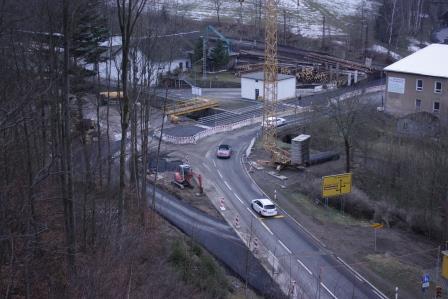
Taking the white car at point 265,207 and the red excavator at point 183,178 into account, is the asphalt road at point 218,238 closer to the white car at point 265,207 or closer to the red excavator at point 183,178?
the red excavator at point 183,178

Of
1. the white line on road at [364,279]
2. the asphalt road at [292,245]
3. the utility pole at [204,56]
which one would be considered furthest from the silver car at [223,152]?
the utility pole at [204,56]

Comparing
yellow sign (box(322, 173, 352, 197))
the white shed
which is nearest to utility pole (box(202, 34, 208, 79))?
the white shed

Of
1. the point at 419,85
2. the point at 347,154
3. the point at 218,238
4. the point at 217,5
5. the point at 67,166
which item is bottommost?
the point at 218,238

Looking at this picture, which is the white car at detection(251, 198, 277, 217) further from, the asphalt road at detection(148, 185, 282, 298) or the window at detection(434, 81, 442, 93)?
the window at detection(434, 81, 442, 93)

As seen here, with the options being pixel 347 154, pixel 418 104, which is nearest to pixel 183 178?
pixel 347 154

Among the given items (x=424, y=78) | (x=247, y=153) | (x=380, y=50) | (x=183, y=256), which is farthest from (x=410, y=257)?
(x=380, y=50)

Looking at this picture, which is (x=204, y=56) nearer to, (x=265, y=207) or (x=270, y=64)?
(x=270, y=64)

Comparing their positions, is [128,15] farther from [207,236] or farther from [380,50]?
[380,50]
